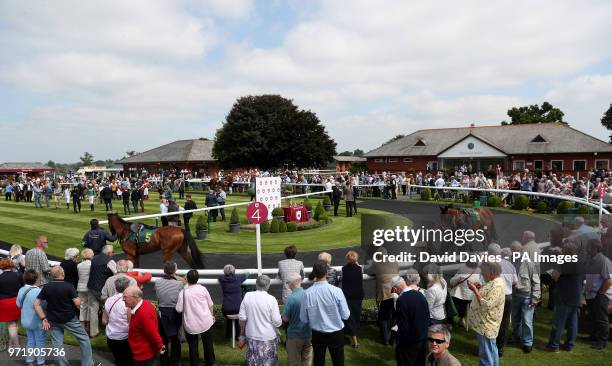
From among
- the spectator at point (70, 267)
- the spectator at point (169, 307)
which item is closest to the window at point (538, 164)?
the spectator at point (169, 307)

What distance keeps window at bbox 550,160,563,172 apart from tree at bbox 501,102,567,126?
103 ft

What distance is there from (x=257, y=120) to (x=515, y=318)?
5019 centimetres

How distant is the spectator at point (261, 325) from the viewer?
582 cm

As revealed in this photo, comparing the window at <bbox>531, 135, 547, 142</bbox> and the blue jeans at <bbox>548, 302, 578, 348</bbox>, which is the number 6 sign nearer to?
the blue jeans at <bbox>548, 302, 578, 348</bbox>

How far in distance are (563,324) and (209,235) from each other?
45.6 feet

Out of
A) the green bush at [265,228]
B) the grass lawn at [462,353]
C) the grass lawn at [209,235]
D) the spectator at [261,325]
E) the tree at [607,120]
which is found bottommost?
the grass lawn at [462,353]

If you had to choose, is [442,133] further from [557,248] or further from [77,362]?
[77,362]

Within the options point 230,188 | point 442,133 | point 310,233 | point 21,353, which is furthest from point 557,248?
point 442,133

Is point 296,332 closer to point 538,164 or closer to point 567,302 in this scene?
point 567,302

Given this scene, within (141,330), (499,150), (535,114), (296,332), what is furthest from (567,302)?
(535,114)

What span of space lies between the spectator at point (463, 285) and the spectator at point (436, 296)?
673 millimetres

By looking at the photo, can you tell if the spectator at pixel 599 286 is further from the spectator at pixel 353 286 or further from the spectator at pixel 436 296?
the spectator at pixel 353 286

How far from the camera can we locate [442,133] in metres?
50.8

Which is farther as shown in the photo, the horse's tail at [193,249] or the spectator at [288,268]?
the horse's tail at [193,249]
